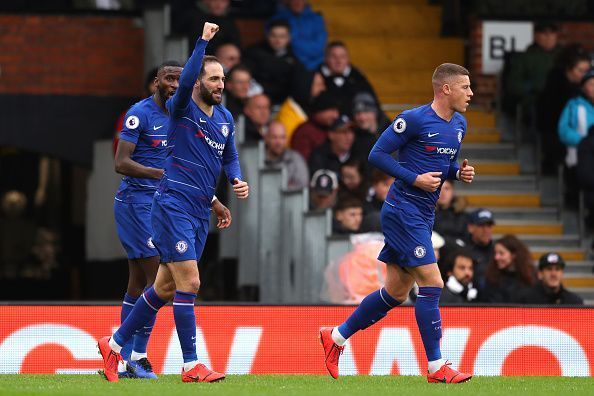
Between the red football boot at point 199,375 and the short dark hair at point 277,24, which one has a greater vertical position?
the short dark hair at point 277,24

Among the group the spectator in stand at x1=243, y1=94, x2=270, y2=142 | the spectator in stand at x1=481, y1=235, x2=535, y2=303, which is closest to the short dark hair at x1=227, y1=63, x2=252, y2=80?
the spectator in stand at x1=243, y1=94, x2=270, y2=142

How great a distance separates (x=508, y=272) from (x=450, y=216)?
1.28 m

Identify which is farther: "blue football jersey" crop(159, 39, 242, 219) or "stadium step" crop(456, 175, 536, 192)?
"stadium step" crop(456, 175, 536, 192)

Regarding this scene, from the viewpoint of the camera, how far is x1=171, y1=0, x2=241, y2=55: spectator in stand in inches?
796

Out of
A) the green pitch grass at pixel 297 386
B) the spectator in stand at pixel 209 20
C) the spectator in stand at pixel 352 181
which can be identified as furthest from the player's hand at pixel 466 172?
the spectator in stand at pixel 209 20

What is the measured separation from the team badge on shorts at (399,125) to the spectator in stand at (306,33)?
7.63 m

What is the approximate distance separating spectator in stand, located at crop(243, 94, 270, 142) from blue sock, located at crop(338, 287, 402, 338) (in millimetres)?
6054

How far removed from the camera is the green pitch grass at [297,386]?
12.3m

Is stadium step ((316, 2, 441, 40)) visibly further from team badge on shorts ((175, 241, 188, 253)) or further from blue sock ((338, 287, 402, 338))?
team badge on shorts ((175, 241, 188, 253))

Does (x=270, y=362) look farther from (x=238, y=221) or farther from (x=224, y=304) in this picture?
(x=238, y=221)

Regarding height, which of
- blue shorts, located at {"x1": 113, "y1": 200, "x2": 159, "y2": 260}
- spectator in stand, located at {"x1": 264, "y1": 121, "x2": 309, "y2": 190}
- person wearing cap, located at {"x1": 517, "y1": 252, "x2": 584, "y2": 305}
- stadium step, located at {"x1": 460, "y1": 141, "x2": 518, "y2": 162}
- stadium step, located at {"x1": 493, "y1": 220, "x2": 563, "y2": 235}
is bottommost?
stadium step, located at {"x1": 493, "y1": 220, "x2": 563, "y2": 235}

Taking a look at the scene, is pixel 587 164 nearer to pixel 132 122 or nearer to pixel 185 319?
pixel 132 122

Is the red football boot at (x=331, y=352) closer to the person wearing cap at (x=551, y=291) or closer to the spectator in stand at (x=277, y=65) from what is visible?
the person wearing cap at (x=551, y=291)

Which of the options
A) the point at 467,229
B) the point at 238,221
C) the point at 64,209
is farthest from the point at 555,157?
the point at 64,209
